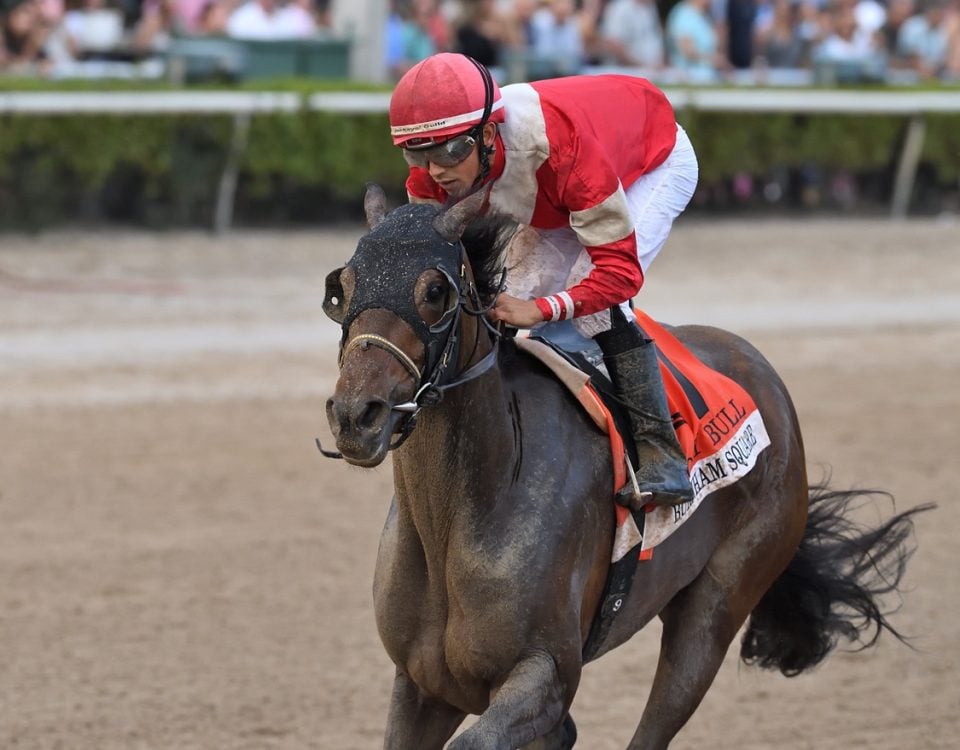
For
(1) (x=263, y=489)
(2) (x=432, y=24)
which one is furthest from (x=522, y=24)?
(1) (x=263, y=489)

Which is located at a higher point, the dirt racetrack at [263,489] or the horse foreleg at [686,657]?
the horse foreleg at [686,657]

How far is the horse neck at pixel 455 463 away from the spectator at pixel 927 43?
1417 centimetres

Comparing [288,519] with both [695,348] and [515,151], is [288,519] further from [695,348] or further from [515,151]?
[515,151]

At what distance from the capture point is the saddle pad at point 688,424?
3750 millimetres

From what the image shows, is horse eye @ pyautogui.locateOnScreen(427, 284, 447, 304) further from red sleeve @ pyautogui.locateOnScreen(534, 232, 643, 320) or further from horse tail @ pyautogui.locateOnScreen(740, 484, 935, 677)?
horse tail @ pyautogui.locateOnScreen(740, 484, 935, 677)

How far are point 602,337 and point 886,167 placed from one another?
12.2 m

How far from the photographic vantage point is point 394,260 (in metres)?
3.21

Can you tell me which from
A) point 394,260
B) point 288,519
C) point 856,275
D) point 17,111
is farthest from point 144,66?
point 394,260

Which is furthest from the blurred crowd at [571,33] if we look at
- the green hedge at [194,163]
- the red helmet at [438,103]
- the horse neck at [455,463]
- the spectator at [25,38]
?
the horse neck at [455,463]

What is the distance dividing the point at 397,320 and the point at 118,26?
10.9 meters

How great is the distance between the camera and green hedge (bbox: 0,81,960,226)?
11.7 meters

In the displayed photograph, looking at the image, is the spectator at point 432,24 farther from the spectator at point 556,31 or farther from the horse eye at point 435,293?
the horse eye at point 435,293

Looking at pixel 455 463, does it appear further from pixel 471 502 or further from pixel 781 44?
pixel 781 44

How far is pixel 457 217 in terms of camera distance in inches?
130
